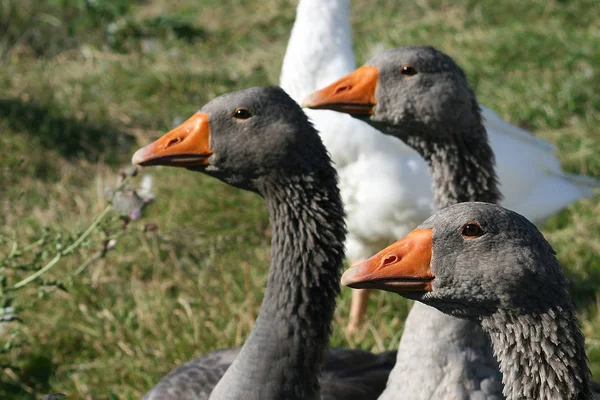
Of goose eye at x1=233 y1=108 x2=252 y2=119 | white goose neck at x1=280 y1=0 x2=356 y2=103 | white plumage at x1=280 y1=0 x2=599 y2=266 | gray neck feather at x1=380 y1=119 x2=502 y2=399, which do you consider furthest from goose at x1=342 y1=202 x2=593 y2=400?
white goose neck at x1=280 y1=0 x2=356 y2=103

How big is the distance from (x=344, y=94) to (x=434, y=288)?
1467 mm

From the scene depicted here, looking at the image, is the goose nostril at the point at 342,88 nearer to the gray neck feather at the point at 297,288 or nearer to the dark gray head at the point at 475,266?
the gray neck feather at the point at 297,288

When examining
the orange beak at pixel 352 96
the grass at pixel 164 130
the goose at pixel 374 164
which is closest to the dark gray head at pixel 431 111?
the orange beak at pixel 352 96

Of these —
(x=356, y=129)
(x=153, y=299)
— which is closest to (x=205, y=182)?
(x=153, y=299)

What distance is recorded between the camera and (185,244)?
6.04m

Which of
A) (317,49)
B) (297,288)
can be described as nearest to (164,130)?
(317,49)

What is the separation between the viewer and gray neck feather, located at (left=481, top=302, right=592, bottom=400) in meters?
2.56

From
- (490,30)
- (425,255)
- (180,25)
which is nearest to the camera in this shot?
(425,255)

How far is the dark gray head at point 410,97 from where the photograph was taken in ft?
12.7

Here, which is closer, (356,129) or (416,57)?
(416,57)

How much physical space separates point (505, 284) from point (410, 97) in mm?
1475

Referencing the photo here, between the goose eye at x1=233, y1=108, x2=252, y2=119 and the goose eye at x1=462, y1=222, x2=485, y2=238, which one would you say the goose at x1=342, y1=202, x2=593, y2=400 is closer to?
the goose eye at x1=462, y1=222, x2=485, y2=238

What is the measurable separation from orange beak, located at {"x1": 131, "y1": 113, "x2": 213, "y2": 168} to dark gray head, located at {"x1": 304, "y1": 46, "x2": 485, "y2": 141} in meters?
0.66

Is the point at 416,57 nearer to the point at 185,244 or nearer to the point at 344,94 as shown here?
the point at 344,94
